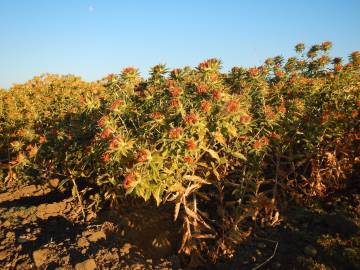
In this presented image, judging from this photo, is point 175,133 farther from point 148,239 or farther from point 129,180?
point 148,239

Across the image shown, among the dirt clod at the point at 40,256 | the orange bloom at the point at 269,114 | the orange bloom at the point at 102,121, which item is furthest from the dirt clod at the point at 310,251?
the dirt clod at the point at 40,256

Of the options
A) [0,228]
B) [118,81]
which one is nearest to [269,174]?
[118,81]

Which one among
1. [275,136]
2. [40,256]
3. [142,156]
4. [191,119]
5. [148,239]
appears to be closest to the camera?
[142,156]

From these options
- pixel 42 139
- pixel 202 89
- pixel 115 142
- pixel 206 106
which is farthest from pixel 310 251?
pixel 42 139

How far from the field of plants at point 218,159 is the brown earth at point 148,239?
0.02 meters

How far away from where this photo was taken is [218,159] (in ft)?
12.5

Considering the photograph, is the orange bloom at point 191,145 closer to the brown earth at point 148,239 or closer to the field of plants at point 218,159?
the field of plants at point 218,159

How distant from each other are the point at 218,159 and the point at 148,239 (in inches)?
65.5

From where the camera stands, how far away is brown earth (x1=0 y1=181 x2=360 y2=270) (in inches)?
154

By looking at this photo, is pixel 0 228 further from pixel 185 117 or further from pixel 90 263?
pixel 185 117

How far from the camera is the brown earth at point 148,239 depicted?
391 cm

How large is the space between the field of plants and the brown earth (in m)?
0.02

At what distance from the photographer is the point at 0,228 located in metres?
4.75

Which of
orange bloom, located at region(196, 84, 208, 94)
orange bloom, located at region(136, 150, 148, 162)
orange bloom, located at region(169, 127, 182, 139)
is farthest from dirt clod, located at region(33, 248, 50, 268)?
orange bloom, located at region(196, 84, 208, 94)
